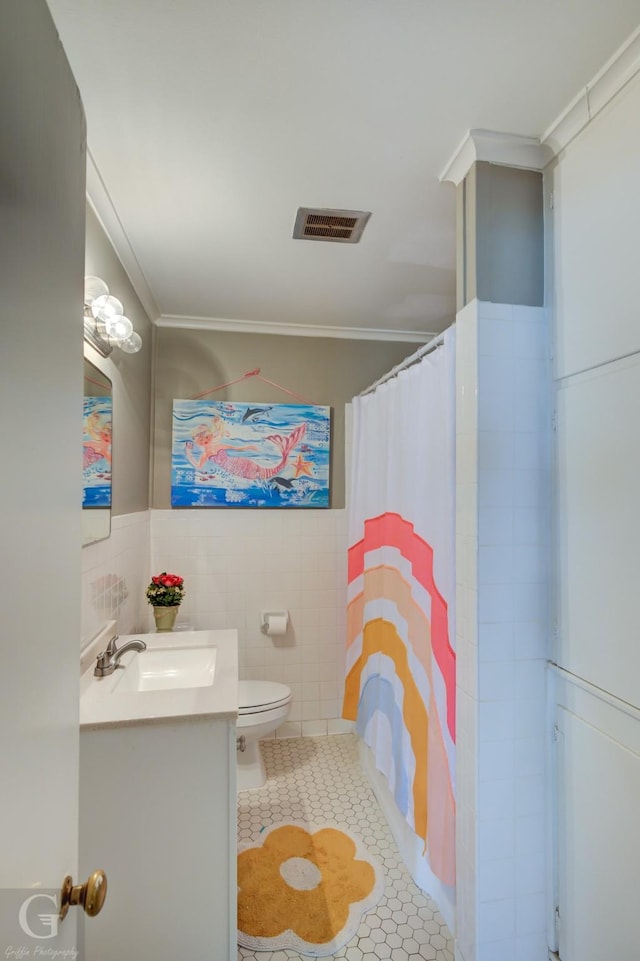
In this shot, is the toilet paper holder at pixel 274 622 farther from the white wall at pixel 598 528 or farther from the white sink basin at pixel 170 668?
the white wall at pixel 598 528

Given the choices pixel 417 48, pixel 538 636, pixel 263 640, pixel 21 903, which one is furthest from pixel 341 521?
pixel 21 903

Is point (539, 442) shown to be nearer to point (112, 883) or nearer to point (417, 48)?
point (417, 48)

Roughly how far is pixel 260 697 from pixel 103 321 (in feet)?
5.92

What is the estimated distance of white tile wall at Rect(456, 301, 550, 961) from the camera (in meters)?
1.30

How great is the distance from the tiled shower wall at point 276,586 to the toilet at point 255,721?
15.4 inches

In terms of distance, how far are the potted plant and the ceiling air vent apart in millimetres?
1705

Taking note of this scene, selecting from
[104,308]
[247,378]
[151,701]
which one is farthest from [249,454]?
[151,701]

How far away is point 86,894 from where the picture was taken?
63cm

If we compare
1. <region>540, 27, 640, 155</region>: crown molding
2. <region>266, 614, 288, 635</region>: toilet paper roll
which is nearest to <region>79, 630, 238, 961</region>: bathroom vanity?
<region>266, 614, 288, 635</region>: toilet paper roll

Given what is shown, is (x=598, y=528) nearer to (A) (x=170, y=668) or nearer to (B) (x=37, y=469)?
(B) (x=37, y=469)

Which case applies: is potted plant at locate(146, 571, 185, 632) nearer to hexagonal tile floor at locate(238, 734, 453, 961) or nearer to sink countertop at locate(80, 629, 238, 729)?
sink countertop at locate(80, 629, 238, 729)

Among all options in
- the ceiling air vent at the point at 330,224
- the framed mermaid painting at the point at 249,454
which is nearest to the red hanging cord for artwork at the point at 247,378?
the framed mermaid painting at the point at 249,454

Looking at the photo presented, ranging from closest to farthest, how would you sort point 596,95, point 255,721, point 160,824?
point 596,95 < point 160,824 < point 255,721

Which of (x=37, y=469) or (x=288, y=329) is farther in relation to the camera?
(x=288, y=329)
